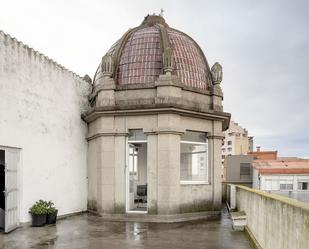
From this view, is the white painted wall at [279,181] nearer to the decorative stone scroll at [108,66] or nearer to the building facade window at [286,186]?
the building facade window at [286,186]

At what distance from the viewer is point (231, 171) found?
4397 centimetres

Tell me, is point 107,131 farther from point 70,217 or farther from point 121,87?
point 70,217

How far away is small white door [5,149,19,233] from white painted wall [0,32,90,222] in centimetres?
35

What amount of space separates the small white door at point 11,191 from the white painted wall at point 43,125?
347mm

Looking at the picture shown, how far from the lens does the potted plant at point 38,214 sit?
41.5ft

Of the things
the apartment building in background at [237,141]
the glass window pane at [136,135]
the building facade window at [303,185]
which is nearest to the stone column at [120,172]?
the glass window pane at [136,135]

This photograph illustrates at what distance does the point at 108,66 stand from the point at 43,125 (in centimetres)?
377

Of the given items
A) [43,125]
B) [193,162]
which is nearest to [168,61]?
[193,162]

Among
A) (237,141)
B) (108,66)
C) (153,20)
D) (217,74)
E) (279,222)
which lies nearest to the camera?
(279,222)

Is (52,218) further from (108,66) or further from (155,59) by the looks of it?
(155,59)

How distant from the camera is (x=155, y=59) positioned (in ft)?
51.8

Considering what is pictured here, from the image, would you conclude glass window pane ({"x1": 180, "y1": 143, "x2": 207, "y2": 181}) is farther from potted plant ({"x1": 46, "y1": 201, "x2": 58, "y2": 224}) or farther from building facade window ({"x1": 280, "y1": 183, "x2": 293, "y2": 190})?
building facade window ({"x1": 280, "y1": 183, "x2": 293, "y2": 190})

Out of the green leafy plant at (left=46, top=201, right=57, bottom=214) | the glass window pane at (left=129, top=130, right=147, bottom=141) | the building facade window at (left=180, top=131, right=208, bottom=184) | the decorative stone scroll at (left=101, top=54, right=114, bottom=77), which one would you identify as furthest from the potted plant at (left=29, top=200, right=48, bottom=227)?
the decorative stone scroll at (left=101, top=54, right=114, bottom=77)

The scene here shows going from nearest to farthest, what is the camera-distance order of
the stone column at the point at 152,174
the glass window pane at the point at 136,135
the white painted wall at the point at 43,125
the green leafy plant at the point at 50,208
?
the white painted wall at the point at 43,125 → the green leafy plant at the point at 50,208 → the stone column at the point at 152,174 → the glass window pane at the point at 136,135
